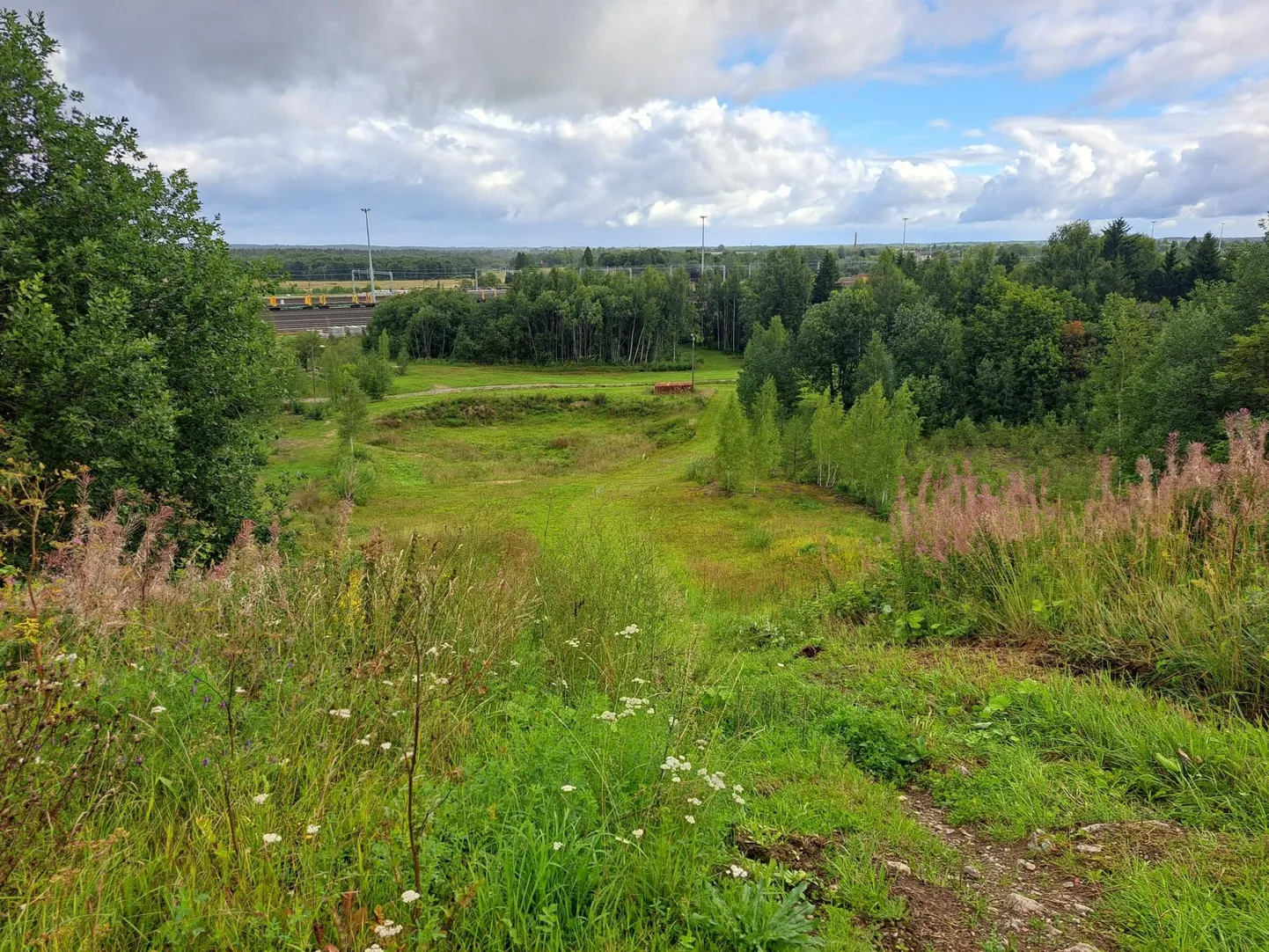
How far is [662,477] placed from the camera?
45.2 meters

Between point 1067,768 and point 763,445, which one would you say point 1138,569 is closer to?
point 1067,768

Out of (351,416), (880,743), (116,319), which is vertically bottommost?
(351,416)

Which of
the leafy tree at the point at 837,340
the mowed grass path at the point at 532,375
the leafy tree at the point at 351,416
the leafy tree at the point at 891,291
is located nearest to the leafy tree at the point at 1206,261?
the leafy tree at the point at 891,291

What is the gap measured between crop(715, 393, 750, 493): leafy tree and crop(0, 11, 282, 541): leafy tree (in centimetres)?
2759

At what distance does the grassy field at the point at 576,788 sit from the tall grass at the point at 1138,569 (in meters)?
0.32

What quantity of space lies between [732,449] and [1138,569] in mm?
33028

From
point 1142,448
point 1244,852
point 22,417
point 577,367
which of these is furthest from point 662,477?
point 577,367

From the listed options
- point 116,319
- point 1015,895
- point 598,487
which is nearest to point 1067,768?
point 1015,895

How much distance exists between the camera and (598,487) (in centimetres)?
4009

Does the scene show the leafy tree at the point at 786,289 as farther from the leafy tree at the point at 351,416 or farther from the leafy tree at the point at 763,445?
the leafy tree at the point at 351,416

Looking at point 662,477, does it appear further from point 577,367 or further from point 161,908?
point 577,367

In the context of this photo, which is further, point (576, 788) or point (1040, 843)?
point (1040, 843)

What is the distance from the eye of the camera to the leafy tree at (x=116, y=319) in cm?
1009

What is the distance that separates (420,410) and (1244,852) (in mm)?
64504
